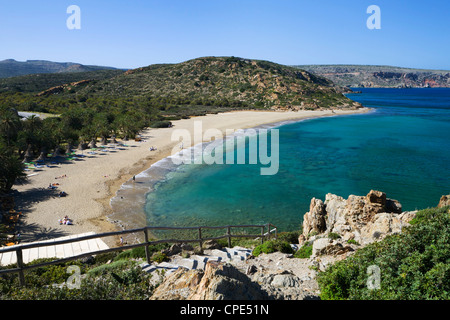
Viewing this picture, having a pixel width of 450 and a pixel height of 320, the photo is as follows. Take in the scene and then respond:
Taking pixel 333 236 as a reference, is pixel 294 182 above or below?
below

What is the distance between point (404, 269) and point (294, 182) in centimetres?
2221

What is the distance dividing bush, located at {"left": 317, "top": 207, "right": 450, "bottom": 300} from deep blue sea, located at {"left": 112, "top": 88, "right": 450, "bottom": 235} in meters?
12.7

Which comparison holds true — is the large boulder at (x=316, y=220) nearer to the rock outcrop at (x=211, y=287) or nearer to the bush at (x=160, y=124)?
the rock outcrop at (x=211, y=287)

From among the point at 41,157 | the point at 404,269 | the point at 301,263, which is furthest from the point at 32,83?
the point at 404,269

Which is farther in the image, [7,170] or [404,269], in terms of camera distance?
[7,170]

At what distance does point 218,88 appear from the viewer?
316ft

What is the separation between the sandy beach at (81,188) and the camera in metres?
16.4

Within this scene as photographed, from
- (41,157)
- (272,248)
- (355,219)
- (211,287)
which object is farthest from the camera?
(41,157)

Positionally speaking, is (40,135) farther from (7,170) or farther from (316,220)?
(316,220)

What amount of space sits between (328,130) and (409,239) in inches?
2137

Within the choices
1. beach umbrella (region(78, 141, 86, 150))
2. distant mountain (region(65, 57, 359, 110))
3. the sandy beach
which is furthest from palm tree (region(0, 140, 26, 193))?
distant mountain (region(65, 57, 359, 110))

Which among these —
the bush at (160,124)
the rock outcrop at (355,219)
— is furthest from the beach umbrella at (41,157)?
the rock outcrop at (355,219)

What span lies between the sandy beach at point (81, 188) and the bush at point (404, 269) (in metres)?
14.4

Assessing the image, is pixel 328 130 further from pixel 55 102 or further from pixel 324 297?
pixel 55 102
